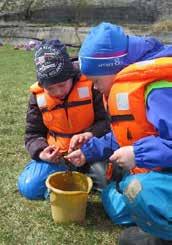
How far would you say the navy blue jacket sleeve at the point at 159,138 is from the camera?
7.92 ft

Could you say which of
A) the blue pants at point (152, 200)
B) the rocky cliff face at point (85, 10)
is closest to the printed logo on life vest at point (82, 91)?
the blue pants at point (152, 200)

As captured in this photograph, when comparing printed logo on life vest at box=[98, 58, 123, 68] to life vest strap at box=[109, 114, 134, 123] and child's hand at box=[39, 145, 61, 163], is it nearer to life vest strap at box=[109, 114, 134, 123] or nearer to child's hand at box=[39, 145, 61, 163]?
life vest strap at box=[109, 114, 134, 123]

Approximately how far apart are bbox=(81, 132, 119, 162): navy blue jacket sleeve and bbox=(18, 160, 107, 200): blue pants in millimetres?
442

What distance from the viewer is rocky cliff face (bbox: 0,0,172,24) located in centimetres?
1378

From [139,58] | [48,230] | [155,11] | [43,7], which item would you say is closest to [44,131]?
[48,230]

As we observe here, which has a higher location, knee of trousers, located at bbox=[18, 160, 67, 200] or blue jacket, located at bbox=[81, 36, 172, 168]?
blue jacket, located at bbox=[81, 36, 172, 168]

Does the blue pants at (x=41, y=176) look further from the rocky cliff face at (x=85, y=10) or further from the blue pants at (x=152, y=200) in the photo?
the rocky cliff face at (x=85, y=10)

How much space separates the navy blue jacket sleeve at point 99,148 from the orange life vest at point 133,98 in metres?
0.26

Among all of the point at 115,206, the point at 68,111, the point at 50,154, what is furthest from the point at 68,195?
the point at 68,111

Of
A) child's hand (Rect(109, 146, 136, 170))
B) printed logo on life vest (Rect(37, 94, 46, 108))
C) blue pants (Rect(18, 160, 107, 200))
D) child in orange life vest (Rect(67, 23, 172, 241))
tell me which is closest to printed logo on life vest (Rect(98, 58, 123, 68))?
child in orange life vest (Rect(67, 23, 172, 241))

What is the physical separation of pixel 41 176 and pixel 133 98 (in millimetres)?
1383

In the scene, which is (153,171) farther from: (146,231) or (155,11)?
(155,11)

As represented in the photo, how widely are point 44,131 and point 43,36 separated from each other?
10.5 meters

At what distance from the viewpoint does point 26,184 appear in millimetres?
3699
